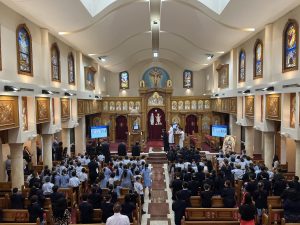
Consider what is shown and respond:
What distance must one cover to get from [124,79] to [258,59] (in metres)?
19.0

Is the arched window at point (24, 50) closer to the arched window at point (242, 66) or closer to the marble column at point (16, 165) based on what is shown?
the marble column at point (16, 165)

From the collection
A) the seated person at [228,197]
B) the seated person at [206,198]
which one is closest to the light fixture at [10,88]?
the seated person at [206,198]

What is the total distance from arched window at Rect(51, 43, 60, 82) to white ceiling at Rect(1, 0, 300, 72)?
2.64 ft

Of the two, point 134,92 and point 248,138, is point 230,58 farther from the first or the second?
point 134,92

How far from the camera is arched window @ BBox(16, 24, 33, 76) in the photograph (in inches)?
468

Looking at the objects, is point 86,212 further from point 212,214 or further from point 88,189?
point 88,189

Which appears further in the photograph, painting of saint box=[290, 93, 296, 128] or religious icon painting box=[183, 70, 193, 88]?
religious icon painting box=[183, 70, 193, 88]

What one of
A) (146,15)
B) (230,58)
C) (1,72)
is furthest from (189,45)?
(1,72)

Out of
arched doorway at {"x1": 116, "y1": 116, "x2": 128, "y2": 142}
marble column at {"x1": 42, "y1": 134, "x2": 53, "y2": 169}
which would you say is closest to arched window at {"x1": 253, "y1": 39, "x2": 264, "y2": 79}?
marble column at {"x1": 42, "y1": 134, "x2": 53, "y2": 169}

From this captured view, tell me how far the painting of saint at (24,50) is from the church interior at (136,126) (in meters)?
0.05

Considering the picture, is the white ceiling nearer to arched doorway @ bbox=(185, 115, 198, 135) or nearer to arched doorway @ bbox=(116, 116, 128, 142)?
arched doorway @ bbox=(185, 115, 198, 135)

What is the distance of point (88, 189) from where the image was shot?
13875 millimetres

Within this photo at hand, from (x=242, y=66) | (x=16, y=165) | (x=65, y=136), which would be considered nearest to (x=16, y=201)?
(x=16, y=165)

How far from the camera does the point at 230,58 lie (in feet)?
69.3
